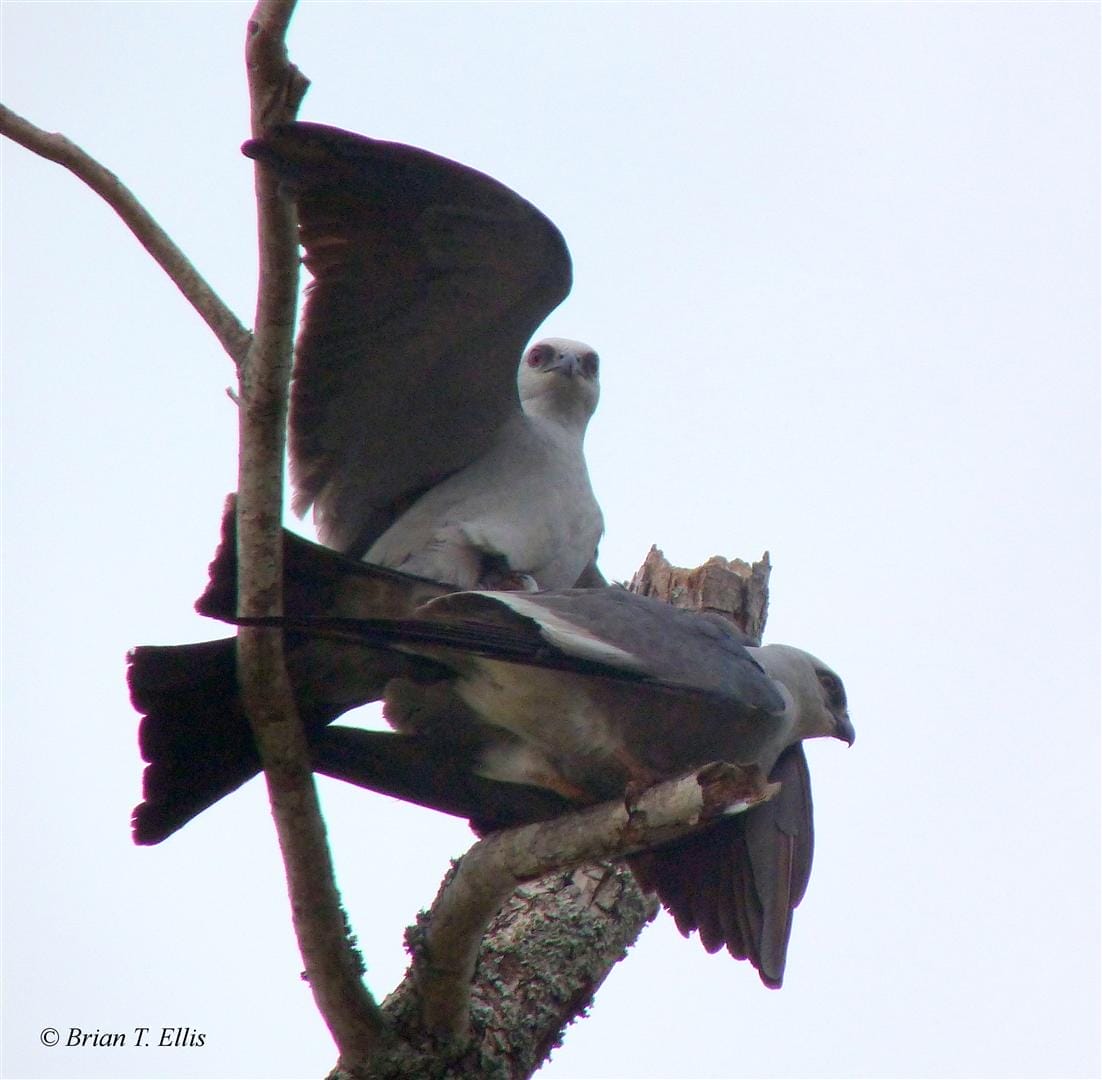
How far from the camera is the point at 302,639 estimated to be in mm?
3867

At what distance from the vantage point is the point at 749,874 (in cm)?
420

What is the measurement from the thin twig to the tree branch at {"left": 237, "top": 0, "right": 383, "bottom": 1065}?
19 cm

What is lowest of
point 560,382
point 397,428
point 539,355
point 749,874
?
point 749,874

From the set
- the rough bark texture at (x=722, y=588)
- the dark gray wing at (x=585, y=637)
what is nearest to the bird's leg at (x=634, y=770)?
the dark gray wing at (x=585, y=637)

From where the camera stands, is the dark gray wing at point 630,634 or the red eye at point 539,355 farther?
the red eye at point 539,355

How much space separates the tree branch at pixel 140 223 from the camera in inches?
135

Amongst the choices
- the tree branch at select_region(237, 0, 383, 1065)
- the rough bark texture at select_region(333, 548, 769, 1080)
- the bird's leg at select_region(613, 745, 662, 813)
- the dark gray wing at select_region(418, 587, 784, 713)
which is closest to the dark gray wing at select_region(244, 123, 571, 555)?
the tree branch at select_region(237, 0, 383, 1065)

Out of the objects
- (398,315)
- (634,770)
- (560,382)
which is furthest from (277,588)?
(560,382)

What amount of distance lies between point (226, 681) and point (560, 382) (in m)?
2.04

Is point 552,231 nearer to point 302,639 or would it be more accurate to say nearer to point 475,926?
point 302,639

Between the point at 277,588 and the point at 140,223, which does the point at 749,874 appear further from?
the point at 140,223

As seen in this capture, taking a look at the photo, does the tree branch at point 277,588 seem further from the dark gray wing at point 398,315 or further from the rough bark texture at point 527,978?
the dark gray wing at point 398,315

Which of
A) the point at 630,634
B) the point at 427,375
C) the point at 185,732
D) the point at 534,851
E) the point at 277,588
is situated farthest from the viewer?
the point at 427,375

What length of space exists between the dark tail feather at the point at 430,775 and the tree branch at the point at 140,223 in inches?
45.5
